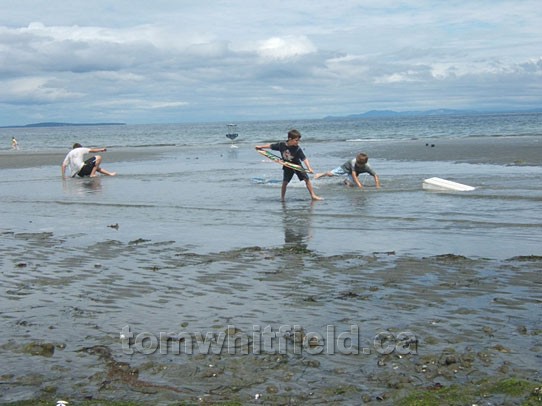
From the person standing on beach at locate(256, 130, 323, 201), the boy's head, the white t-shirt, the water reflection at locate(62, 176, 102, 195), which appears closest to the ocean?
the person standing on beach at locate(256, 130, 323, 201)

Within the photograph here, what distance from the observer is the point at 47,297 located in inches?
310

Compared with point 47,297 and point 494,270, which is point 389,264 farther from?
point 47,297

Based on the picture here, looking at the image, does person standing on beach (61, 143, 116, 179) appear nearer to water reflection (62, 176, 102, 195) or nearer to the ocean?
water reflection (62, 176, 102, 195)

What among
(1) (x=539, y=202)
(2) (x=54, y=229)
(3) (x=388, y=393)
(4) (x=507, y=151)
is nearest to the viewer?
(3) (x=388, y=393)

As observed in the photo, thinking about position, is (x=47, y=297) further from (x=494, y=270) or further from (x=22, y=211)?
(x=22, y=211)

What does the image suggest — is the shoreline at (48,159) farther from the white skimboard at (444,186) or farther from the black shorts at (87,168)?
the white skimboard at (444,186)

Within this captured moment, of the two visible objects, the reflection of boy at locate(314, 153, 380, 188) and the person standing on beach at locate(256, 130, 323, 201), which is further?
the reflection of boy at locate(314, 153, 380, 188)

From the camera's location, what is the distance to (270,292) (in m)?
7.87

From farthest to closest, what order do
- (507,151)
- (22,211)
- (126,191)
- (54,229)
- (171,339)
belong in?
1. (507,151)
2. (126,191)
3. (22,211)
4. (54,229)
5. (171,339)

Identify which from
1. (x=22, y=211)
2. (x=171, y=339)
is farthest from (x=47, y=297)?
(x=22, y=211)

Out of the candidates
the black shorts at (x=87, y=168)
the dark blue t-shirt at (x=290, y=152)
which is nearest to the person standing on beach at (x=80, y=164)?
the black shorts at (x=87, y=168)

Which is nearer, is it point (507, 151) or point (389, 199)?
point (389, 199)

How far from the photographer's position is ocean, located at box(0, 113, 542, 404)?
211 inches

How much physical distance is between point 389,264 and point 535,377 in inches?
166
